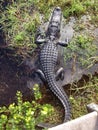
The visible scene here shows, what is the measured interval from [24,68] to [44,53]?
1.19 feet

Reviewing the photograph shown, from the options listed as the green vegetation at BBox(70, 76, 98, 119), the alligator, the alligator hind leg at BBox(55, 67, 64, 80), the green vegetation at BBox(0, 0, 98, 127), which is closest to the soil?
the green vegetation at BBox(0, 0, 98, 127)

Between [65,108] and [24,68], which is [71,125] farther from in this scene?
[24,68]

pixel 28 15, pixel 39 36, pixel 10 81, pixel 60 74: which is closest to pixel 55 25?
pixel 39 36

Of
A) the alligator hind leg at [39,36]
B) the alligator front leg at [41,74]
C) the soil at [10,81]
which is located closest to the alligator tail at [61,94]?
the alligator front leg at [41,74]

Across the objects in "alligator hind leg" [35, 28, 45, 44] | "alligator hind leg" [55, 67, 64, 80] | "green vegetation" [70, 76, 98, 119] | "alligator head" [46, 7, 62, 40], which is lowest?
"green vegetation" [70, 76, 98, 119]

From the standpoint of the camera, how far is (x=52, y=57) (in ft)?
17.1

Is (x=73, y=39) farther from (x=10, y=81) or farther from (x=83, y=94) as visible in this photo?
(x=10, y=81)

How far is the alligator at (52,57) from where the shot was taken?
16.4 ft

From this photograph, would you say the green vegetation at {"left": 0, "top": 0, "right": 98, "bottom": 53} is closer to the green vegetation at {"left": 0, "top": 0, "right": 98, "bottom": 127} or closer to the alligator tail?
the green vegetation at {"left": 0, "top": 0, "right": 98, "bottom": 127}

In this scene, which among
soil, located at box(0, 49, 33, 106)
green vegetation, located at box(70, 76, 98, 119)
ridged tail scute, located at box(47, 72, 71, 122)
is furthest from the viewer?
soil, located at box(0, 49, 33, 106)

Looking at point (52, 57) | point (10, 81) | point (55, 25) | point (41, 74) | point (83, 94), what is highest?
point (55, 25)

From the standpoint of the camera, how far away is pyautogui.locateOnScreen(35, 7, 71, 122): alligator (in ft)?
16.4

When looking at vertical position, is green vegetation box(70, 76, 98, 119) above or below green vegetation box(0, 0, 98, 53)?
below

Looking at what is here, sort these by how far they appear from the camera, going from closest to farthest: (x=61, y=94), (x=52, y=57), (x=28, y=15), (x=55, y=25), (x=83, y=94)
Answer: (x=61, y=94) < (x=83, y=94) < (x=52, y=57) < (x=55, y=25) < (x=28, y=15)
